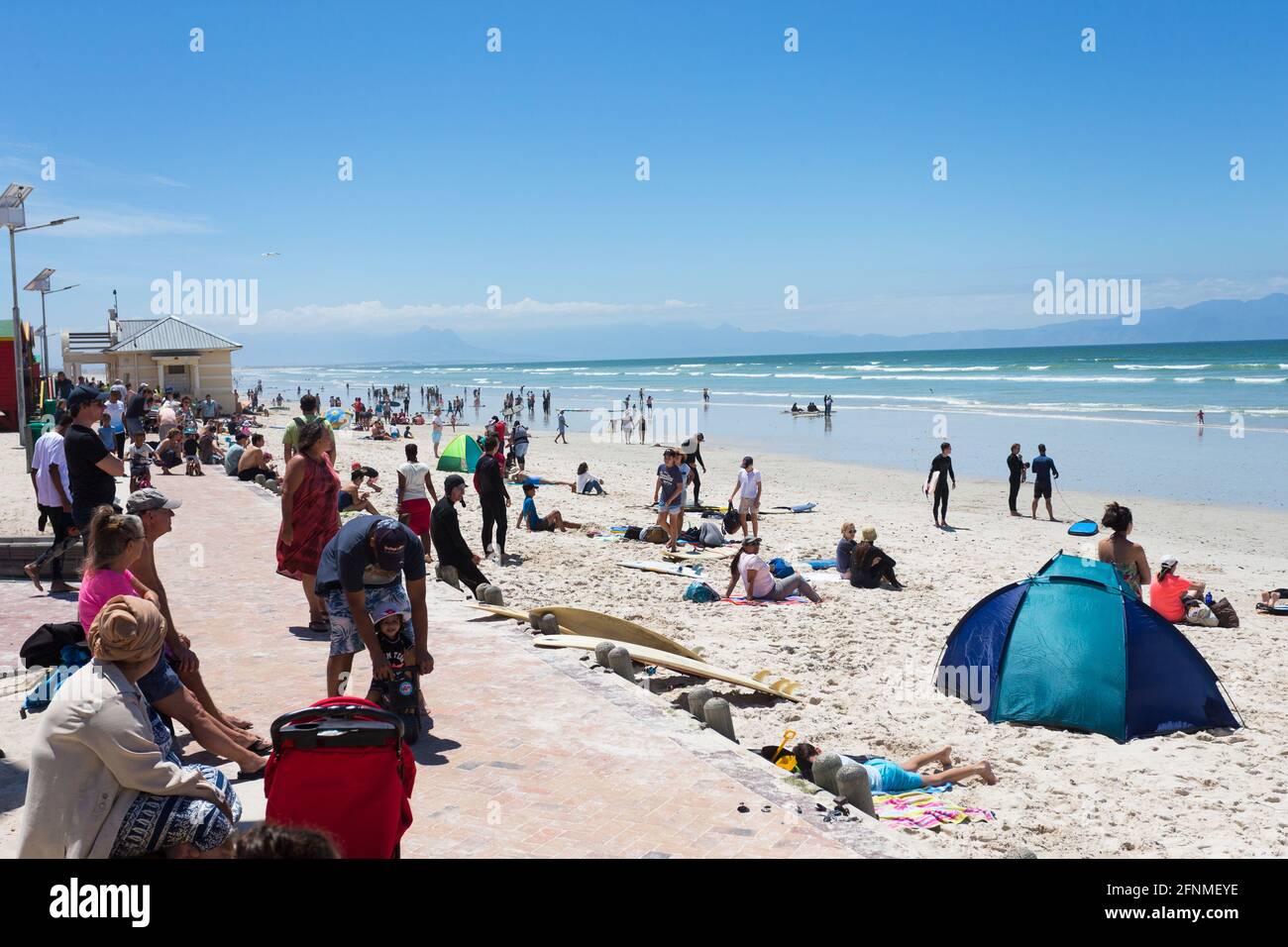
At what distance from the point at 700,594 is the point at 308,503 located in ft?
16.8

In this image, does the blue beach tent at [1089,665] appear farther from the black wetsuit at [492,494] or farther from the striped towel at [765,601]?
the black wetsuit at [492,494]

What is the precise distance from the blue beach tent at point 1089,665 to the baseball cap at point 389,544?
16.2 feet

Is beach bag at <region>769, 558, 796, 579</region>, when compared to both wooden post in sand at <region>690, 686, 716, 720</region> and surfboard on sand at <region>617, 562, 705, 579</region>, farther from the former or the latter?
wooden post in sand at <region>690, 686, 716, 720</region>

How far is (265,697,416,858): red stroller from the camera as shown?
301 cm

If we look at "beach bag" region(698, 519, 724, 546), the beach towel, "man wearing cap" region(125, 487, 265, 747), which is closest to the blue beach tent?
the beach towel

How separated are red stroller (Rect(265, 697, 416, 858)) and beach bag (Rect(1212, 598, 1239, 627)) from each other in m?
9.93

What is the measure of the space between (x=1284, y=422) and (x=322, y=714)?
1501 inches

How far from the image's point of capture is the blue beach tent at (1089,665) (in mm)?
7090

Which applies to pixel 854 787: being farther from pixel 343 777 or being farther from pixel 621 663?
pixel 343 777

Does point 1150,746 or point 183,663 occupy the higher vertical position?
point 183,663

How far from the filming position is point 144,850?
9.81 ft
